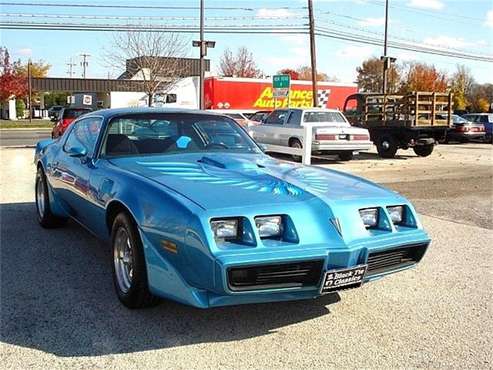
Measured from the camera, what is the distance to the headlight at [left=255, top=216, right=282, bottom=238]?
3266 mm

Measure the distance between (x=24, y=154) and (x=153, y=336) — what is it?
15637mm

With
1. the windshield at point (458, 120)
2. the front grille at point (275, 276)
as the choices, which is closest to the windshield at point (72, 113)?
the windshield at point (458, 120)

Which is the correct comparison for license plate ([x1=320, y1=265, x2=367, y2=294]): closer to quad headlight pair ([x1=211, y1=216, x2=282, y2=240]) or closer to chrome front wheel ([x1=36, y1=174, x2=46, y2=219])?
quad headlight pair ([x1=211, y1=216, x2=282, y2=240])

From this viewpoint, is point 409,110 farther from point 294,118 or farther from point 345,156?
point 294,118

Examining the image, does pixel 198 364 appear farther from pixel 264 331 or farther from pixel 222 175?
pixel 222 175

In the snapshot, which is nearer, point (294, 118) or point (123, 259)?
point (123, 259)

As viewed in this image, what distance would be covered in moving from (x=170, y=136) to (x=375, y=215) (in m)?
2.08

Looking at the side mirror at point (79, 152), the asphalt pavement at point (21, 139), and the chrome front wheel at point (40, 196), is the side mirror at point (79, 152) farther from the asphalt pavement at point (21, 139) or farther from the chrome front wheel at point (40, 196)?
the asphalt pavement at point (21, 139)

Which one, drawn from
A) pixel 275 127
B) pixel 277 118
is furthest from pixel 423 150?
pixel 275 127

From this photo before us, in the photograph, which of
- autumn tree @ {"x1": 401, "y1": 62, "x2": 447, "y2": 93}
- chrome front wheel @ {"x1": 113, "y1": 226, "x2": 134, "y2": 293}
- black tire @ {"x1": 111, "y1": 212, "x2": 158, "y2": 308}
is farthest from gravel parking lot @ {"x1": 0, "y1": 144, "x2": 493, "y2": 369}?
autumn tree @ {"x1": 401, "y1": 62, "x2": 447, "y2": 93}

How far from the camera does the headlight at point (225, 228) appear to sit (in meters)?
3.17

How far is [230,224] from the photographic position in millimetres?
3215

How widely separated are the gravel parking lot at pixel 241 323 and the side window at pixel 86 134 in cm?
105

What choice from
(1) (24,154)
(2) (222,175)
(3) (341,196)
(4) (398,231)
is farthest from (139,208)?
(1) (24,154)
